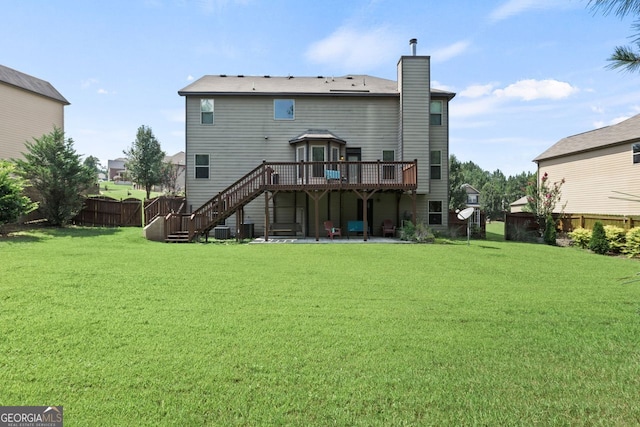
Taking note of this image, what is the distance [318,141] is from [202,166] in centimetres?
673

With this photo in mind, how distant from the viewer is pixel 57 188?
15.3 m

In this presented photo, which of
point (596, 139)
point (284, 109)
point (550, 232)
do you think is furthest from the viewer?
point (596, 139)

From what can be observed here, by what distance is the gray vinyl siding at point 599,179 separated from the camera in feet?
59.8

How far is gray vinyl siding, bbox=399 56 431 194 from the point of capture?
1756cm

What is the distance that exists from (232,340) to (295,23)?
13.6 meters

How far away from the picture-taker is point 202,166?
59.4 ft

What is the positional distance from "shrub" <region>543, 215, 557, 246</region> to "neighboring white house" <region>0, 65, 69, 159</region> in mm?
30206

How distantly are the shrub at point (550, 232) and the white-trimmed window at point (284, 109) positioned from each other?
1495 cm

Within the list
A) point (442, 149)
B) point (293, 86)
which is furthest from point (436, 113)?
point (293, 86)

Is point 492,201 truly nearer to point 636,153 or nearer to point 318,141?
point 636,153

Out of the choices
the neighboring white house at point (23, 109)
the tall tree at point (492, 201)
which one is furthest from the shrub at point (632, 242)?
the tall tree at point (492, 201)

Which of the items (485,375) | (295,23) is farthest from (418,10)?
(485,375)

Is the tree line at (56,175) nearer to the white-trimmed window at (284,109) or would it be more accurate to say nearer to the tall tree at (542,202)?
the white-trimmed window at (284,109)

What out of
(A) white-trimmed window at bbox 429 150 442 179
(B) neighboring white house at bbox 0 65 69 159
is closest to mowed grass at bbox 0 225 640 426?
(A) white-trimmed window at bbox 429 150 442 179
